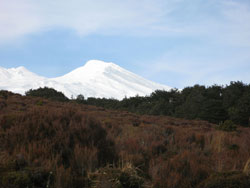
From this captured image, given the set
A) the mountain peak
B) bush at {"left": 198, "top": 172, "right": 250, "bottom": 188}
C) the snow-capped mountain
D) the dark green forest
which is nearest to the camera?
bush at {"left": 198, "top": 172, "right": 250, "bottom": 188}

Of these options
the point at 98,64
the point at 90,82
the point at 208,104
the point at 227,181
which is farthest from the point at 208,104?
the point at 98,64

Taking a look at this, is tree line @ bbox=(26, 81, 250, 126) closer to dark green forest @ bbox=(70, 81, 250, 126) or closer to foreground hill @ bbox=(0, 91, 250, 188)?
dark green forest @ bbox=(70, 81, 250, 126)

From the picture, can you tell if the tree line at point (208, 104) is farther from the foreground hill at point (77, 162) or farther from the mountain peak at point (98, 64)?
the mountain peak at point (98, 64)

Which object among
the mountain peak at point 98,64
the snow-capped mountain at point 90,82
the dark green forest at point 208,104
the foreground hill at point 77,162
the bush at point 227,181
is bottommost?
the bush at point 227,181

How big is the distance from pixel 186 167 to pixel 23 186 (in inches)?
112

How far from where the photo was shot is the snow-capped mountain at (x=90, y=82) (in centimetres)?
12269

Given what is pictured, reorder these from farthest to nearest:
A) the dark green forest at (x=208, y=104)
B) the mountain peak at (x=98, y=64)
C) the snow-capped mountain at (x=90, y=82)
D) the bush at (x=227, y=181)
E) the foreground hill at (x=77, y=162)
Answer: the mountain peak at (x=98, y=64) → the snow-capped mountain at (x=90, y=82) → the dark green forest at (x=208, y=104) → the bush at (x=227, y=181) → the foreground hill at (x=77, y=162)

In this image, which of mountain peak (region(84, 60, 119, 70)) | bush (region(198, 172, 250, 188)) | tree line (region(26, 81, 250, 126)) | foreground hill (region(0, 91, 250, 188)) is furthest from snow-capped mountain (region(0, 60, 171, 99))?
bush (region(198, 172, 250, 188))

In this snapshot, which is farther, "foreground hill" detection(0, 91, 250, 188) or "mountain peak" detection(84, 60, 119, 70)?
"mountain peak" detection(84, 60, 119, 70)

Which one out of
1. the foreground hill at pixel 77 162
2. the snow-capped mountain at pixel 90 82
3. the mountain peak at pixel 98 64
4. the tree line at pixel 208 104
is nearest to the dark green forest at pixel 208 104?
the tree line at pixel 208 104

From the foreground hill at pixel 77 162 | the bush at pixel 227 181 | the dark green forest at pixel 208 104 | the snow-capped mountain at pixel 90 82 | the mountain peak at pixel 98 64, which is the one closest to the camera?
the foreground hill at pixel 77 162

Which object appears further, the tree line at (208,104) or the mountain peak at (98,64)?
the mountain peak at (98,64)

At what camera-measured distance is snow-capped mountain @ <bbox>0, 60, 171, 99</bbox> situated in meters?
123

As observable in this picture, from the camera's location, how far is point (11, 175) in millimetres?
3365
